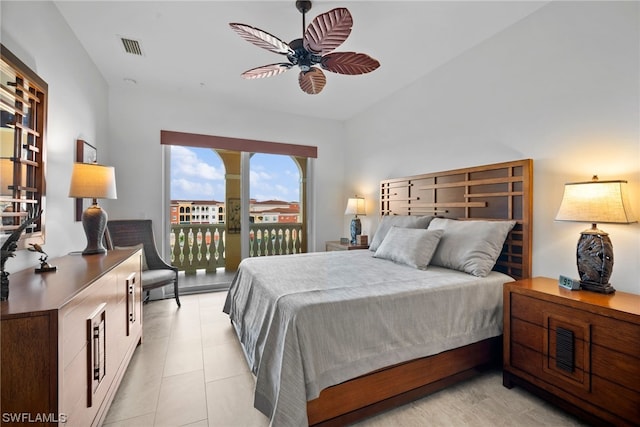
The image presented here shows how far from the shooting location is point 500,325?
2.10 meters

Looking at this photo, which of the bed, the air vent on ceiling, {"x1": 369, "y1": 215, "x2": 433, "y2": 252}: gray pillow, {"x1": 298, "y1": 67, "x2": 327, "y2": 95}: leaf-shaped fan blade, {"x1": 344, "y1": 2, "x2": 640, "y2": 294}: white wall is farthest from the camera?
{"x1": 369, "y1": 215, "x2": 433, "y2": 252}: gray pillow

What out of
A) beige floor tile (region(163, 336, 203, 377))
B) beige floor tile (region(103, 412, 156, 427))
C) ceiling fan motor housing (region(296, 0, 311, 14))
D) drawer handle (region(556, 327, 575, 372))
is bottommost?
beige floor tile (region(103, 412, 156, 427))

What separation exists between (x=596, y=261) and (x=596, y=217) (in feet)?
0.92

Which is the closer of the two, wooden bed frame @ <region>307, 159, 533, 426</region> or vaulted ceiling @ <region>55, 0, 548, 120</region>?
wooden bed frame @ <region>307, 159, 533, 426</region>

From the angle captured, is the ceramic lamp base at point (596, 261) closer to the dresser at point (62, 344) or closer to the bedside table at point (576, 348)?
the bedside table at point (576, 348)

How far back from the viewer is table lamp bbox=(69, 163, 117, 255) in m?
2.15

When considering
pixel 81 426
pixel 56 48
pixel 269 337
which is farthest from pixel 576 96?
pixel 56 48

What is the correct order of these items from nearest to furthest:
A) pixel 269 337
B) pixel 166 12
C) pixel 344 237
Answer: pixel 269 337 → pixel 166 12 → pixel 344 237

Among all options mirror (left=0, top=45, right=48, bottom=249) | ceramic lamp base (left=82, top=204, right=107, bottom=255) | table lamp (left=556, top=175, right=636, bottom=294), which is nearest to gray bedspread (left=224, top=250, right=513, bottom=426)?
table lamp (left=556, top=175, right=636, bottom=294)

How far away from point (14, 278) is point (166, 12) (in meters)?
2.16

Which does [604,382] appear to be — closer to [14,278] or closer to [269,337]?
[269,337]

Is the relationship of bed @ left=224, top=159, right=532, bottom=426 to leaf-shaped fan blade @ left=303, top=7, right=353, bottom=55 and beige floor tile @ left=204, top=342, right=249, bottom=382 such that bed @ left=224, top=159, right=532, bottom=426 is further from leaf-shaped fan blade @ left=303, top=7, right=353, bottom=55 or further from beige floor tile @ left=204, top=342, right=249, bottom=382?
leaf-shaped fan blade @ left=303, top=7, right=353, bottom=55

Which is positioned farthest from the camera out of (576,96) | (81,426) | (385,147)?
(385,147)

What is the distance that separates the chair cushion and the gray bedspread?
4.67ft
